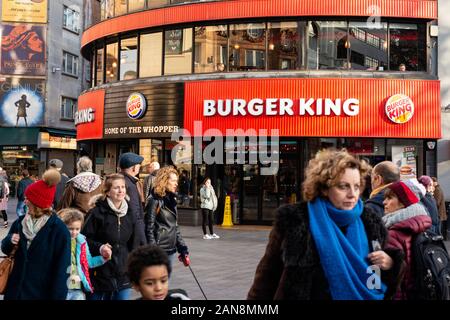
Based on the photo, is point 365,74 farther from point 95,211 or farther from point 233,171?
point 95,211

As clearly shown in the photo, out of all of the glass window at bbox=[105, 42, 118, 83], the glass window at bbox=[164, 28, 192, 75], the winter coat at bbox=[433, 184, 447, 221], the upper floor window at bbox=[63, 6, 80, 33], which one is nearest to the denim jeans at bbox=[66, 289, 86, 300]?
the winter coat at bbox=[433, 184, 447, 221]

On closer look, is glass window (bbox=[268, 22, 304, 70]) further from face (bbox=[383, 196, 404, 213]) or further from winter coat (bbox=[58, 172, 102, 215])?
face (bbox=[383, 196, 404, 213])

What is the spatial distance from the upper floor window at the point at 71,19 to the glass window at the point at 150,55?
19766mm

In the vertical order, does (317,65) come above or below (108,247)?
above

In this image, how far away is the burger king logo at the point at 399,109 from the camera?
57.8ft

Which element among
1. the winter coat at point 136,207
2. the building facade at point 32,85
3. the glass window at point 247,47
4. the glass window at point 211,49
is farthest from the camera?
the building facade at point 32,85

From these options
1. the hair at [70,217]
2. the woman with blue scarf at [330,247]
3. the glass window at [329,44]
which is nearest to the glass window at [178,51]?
the glass window at [329,44]

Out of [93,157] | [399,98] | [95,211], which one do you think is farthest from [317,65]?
[95,211]

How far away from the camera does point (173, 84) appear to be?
19328 mm

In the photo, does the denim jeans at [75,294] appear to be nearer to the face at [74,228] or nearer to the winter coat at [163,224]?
the face at [74,228]

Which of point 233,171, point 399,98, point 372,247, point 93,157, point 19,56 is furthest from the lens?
point 19,56

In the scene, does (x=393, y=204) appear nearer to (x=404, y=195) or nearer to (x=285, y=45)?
(x=404, y=195)

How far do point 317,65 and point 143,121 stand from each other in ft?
20.6

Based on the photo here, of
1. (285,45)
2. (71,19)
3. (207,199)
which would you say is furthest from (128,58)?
(71,19)
